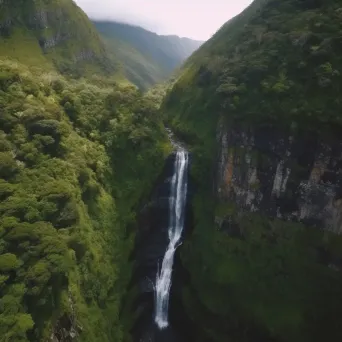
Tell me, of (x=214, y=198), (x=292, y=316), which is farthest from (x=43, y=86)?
(x=292, y=316)

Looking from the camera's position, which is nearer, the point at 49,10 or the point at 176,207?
the point at 176,207

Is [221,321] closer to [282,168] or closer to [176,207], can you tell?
[176,207]

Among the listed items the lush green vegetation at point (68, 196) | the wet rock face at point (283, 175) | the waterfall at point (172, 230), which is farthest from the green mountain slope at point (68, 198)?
the wet rock face at point (283, 175)

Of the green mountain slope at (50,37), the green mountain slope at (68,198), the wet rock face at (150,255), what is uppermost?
the green mountain slope at (50,37)

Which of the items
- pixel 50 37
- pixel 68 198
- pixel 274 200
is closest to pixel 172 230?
pixel 274 200

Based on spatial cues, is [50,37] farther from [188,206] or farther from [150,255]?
[150,255]

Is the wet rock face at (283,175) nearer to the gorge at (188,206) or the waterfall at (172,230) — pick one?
the gorge at (188,206)

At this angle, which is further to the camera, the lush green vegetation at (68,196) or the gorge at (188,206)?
the gorge at (188,206)
